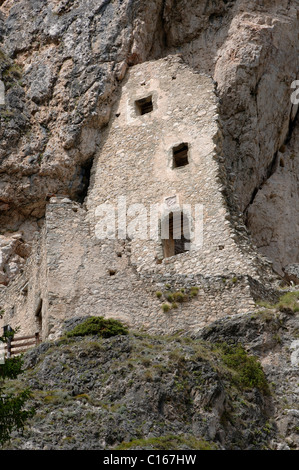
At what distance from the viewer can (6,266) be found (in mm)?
24594

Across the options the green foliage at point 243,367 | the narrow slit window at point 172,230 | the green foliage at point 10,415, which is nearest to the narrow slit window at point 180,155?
the narrow slit window at point 172,230

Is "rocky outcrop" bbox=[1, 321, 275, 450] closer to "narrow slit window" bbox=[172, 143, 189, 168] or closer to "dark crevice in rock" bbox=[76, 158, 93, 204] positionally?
"narrow slit window" bbox=[172, 143, 189, 168]

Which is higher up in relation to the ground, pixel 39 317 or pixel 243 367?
pixel 39 317

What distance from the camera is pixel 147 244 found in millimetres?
21016

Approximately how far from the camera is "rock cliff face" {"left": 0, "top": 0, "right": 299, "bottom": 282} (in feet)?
78.5

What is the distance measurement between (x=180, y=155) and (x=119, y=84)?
12.1 ft

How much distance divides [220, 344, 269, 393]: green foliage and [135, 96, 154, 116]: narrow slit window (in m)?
10.5

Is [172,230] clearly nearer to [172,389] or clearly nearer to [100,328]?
[100,328]

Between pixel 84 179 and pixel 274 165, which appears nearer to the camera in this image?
pixel 84 179

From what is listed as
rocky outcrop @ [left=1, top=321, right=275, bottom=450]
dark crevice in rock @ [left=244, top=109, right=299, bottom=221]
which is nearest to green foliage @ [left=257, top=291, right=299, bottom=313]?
rocky outcrop @ [left=1, top=321, right=275, bottom=450]

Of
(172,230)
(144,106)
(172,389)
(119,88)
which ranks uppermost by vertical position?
(119,88)

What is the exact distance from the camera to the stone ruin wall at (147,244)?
709 inches

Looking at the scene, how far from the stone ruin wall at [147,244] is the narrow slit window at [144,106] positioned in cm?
18

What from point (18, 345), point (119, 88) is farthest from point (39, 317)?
point (119, 88)
